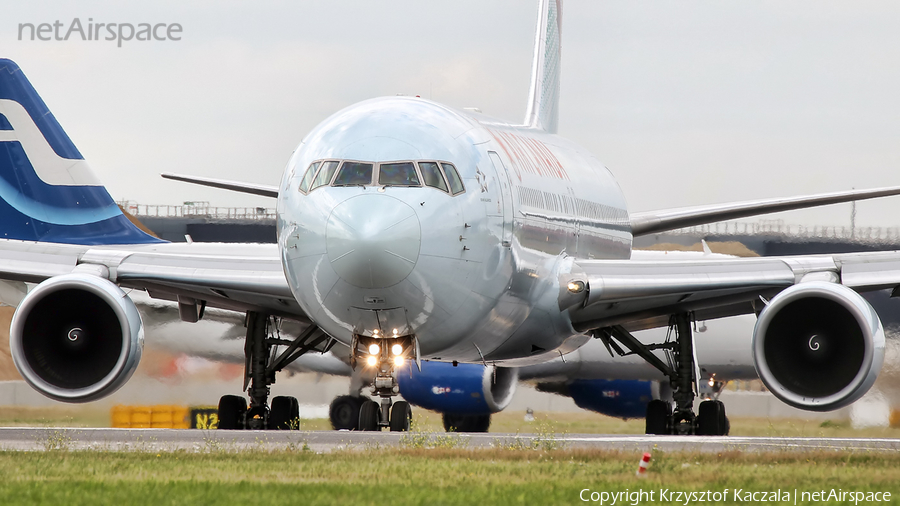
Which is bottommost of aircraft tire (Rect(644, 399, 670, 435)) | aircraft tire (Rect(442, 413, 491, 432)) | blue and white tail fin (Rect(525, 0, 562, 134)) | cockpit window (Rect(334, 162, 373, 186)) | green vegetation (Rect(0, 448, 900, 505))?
green vegetation (Rect(0, 448, 900, 505))

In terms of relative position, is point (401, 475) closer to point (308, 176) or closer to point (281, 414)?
point (308, 176)

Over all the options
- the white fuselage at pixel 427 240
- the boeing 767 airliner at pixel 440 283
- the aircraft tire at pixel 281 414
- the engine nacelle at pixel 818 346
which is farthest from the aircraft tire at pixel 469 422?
the engine nacelle at pixel 818 346

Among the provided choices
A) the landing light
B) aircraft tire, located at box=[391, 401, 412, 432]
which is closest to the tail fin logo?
aircraft tire, located at box=[391, 401, 412, 432]

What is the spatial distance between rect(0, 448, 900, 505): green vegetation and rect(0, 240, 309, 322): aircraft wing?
14.3ft

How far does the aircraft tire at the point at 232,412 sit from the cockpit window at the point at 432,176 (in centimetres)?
671

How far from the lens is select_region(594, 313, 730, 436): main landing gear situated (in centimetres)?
1861

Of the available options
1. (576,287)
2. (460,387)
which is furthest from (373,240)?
(460,387)

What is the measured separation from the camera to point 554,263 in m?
17.1

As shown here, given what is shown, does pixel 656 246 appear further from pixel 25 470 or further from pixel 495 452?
pixel 25 470

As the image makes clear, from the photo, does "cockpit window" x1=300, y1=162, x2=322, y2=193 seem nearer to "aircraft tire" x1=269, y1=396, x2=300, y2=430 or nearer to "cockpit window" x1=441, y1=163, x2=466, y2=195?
"cockpit window" x1=441, y1=163, x2=466, y2=195

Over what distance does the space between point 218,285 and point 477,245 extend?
4178 millimetres

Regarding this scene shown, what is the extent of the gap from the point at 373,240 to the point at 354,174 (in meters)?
1.05

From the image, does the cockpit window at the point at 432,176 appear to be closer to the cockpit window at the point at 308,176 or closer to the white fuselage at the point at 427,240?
the white fuselage at the point at 427,240

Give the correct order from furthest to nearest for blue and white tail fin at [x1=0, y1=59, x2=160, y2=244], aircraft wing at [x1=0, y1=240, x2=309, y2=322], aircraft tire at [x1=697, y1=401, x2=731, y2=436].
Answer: blue and white tail fin at [x1=0, y1=59, x2=160, y2=244] < aircraft tire at [x1=697, y1=401, x2=731, y2=436] < aircraft wing at [x1=0, y1=240, x2=309, y2=322]
